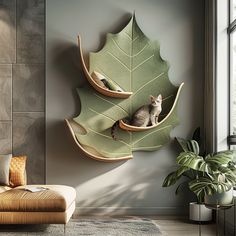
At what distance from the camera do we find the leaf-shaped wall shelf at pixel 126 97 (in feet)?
19.8

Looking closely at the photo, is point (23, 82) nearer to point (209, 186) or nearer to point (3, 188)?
point (3, 188)

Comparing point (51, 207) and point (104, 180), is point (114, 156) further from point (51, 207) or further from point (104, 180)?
point (51, 207)

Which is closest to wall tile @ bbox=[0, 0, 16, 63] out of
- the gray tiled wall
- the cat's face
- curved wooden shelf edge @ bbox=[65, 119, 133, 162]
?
the gray tiled wall

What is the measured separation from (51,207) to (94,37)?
2.25 metres

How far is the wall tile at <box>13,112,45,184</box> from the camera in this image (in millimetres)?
6070

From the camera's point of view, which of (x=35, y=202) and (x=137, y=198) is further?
(x=137, y=198)

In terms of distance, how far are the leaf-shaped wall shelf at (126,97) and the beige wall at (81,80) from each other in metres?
0.11

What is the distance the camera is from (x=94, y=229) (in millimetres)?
5184

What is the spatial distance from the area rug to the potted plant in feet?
1.87

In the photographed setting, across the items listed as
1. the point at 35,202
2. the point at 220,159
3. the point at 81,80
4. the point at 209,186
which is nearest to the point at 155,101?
the point at 81,80

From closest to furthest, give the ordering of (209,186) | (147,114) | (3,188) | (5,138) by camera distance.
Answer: (209,186) → (3,188) → (147,114) → (5,138)

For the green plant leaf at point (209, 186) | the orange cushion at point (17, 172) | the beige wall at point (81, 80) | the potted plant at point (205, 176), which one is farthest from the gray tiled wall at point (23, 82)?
the green plant leaf at point (209, 186)

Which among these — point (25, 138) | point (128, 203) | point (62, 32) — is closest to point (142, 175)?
A: point (128, 203)

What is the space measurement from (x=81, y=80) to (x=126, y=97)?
58cm
